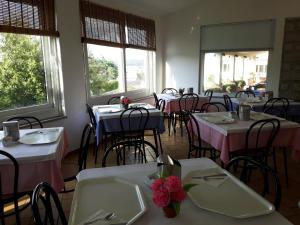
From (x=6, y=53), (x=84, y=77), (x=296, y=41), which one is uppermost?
(x=296, y=41)

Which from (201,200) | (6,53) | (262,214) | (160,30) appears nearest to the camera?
(262,214)

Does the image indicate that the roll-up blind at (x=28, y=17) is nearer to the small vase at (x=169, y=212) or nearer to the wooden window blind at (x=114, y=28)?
the wooden window blind at (x=114, y=28)

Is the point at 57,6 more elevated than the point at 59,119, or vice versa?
the point at 57,6

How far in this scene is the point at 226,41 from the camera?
5.25 m

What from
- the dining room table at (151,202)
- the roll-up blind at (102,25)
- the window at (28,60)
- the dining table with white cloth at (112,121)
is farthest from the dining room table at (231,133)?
the roll-up blind at (102,25)

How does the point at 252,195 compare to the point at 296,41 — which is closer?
the point at 252,195

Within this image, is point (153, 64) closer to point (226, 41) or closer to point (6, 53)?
point (226, 41)

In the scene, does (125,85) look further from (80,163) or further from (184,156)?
(80,163)

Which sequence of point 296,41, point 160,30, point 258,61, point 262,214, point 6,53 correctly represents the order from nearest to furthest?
1. point 262,214
2. point 6,53
3. point 296,41
4. point 258,61
5. point 160,30

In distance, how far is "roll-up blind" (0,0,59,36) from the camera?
9.05 ft

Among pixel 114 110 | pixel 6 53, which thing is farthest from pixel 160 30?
pixel 6 53

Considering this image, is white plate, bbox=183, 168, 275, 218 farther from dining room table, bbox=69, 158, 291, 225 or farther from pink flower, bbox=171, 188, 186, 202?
pink flower, bbox=171, 188, 186, 202

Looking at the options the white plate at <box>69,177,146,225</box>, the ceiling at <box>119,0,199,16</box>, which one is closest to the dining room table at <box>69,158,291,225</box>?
the white plate at <box>69,177,146,225</box>

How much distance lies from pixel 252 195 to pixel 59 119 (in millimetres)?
2924
